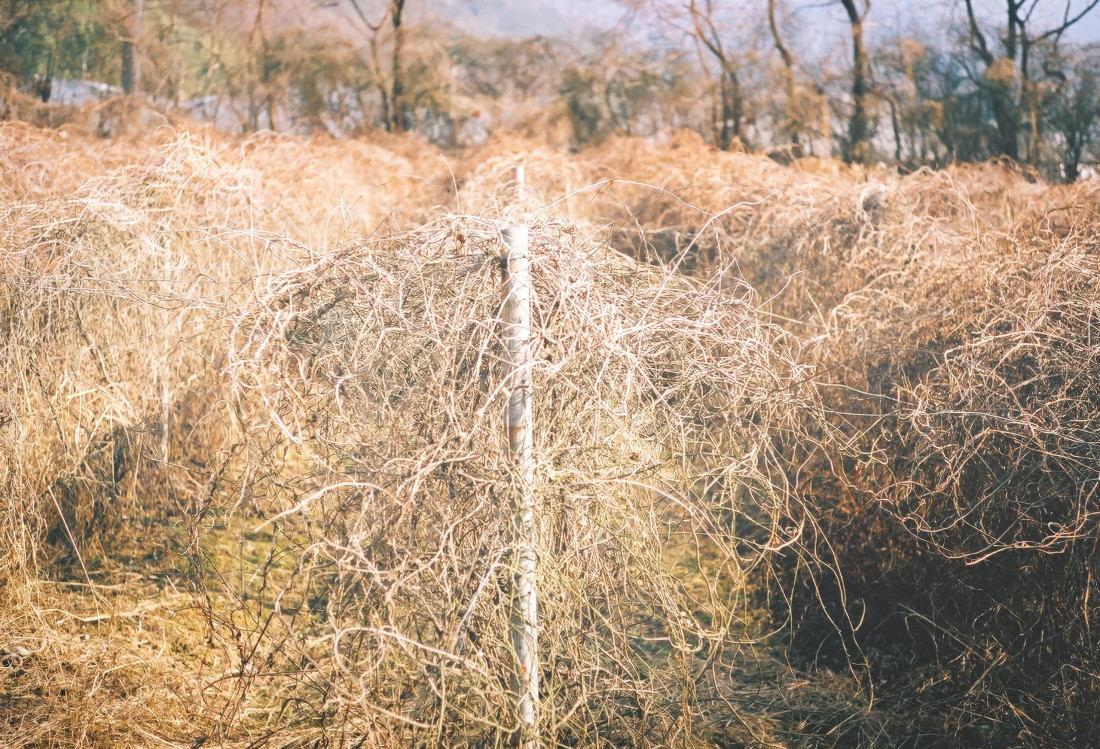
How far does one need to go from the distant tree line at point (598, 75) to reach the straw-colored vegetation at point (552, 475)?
1093cm

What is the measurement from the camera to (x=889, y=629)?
4.41 meters

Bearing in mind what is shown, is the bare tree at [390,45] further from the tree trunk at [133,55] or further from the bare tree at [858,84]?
the bare tree at [858,84]

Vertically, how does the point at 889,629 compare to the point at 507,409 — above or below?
below

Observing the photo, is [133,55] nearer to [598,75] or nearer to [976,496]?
[598,75]

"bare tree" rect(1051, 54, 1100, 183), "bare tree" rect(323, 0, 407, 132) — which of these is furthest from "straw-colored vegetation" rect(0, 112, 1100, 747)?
"bare tree" rect(1051, 54, 1100, 183)

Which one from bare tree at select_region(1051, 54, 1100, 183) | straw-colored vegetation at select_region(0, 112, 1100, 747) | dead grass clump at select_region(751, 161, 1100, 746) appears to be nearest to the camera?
straw-colored vegetation at select_region(0, 112, 1100, 747)

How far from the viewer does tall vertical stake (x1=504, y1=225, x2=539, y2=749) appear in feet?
8.20

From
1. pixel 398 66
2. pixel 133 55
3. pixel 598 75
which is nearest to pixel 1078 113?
pixel 598 75

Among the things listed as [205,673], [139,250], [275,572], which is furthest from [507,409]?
[139,250]

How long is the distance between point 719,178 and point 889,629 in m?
5.73

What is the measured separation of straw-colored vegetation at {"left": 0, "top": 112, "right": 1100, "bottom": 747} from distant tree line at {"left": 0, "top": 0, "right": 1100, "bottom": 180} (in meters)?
10.9

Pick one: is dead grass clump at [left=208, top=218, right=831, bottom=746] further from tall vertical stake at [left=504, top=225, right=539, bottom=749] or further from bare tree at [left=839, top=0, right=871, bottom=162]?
bare tree at [left=839, top=0, right=871, bottom=162]

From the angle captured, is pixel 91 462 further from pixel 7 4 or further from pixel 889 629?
pixel 7 4

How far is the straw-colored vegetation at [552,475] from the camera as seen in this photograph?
8.43ft
